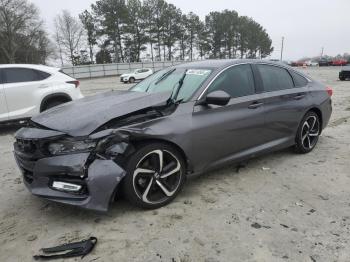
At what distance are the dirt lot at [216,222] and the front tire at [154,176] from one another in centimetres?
15

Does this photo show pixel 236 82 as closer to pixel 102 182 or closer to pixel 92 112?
pixel 92 112

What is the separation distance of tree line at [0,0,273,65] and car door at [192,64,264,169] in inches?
1996

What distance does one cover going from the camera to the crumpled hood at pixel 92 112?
3.33 meters

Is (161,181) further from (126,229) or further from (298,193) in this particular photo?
(298,193)

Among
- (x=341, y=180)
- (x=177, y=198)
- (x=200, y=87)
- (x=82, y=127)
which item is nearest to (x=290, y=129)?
(x=341, y=180)

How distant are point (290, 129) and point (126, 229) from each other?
9.88 feet

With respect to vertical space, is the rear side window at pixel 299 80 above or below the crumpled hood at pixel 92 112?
above

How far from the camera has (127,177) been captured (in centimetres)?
331

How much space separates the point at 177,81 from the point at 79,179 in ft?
6.28

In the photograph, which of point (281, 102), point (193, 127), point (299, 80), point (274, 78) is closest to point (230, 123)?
point (193, 127)

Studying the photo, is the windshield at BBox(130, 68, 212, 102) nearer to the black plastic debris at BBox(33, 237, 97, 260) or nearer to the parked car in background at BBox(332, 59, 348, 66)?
the black plastic debris at BBox(33, 237, 97, 260)

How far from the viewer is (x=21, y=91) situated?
25.0 ft

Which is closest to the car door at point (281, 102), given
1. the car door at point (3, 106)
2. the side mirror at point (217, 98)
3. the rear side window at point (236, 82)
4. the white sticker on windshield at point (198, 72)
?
the rear side window at point (236, 82)

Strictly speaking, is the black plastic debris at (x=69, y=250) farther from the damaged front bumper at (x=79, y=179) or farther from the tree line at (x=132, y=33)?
the tree line at (x=132, y=33)
